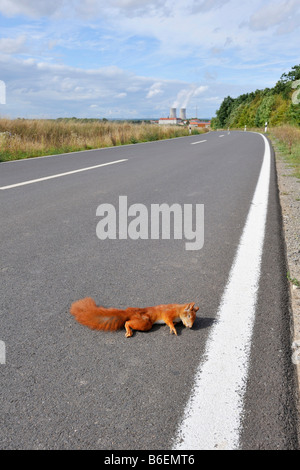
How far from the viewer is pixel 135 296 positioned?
281 centimetres

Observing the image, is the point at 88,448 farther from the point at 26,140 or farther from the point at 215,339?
the point at 26,140

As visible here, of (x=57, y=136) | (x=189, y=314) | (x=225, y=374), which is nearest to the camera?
(x=225, y=374)

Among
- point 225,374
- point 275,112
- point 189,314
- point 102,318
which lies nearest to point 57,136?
point 102,318

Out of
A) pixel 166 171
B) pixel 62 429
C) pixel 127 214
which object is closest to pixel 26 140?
pixel 166 171

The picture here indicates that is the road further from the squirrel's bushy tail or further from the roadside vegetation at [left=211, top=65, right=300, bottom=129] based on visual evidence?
the roadside vegetation at [left=211, top=65, right=300, bottom=129]

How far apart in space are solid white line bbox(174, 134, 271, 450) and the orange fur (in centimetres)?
21

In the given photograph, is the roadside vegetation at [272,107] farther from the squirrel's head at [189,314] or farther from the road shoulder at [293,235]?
the squirrel's head at [189,314]

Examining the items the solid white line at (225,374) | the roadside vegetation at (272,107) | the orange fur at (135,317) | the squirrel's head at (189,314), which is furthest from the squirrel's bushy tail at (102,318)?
the roadside vegetation at (272,107)

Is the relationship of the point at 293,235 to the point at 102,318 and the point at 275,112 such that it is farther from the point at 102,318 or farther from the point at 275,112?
the point at 275,112

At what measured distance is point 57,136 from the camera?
17406mm

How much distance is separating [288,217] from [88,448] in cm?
410

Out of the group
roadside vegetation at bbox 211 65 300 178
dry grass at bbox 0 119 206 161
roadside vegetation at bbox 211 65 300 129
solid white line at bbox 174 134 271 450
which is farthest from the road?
roadside vegetation at bbox 211 65 300 129

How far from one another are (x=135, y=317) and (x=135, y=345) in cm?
20

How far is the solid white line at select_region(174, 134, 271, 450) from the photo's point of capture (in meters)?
1.58
